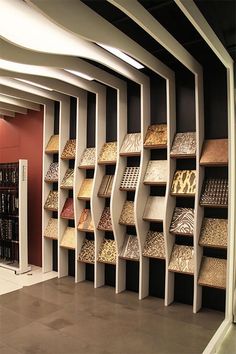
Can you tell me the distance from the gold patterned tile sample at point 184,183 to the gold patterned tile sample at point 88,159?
1.41 metres

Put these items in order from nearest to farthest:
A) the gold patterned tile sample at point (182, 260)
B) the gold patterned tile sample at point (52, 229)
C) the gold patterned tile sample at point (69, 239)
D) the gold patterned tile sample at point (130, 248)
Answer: the gold patterned tile sample at point (182, 260) < the gold patterned tile sample at point (130, 248) < the gold patterned tile sample at point (69, 239) < the gold patterned tile sample at point (52, 229)

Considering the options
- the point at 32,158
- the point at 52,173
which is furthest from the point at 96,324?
the point at 32,158

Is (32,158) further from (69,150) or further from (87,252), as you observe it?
(87,252)

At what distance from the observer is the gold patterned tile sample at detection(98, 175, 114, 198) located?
15.2ft

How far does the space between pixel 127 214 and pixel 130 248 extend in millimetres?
506

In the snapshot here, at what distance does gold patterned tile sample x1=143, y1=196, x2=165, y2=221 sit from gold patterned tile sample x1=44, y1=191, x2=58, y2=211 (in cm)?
179

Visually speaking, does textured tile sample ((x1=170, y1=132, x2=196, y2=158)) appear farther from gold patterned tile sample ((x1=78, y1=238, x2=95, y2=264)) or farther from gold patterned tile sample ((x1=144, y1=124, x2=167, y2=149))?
gold patterned tile sample ((x1=78, y1=238, x2=95, y2=264))

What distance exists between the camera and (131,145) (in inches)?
177

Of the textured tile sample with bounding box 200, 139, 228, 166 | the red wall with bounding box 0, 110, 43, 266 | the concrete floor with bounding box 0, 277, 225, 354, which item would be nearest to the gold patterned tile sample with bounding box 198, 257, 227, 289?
the concrete floor with bounding box 0, 277, 225, 354

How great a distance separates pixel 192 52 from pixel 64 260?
389 centimetres

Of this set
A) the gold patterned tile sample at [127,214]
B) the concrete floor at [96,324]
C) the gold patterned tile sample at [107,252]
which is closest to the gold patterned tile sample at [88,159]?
the gold patterned tile sample at [127,214]

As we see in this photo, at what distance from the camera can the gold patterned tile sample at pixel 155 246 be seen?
163 inches

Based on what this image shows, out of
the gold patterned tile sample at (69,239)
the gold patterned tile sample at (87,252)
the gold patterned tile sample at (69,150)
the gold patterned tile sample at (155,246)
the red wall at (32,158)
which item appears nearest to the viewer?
the gold patterned tile sample at (155,246)

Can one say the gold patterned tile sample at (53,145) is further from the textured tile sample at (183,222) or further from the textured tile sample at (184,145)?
the textured tile sample at (183,222)
